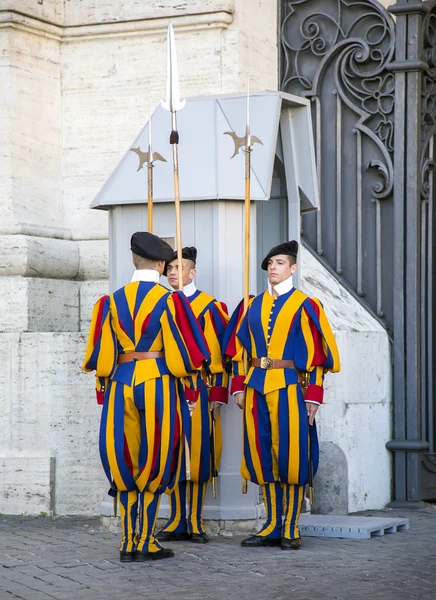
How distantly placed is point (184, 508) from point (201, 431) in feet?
1.48

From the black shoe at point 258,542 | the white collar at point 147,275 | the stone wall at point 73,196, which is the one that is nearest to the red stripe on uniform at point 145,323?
the white collar at point 147,275

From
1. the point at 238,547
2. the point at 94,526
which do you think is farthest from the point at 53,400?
the point at 238,547

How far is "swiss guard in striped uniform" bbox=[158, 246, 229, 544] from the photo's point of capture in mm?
7398

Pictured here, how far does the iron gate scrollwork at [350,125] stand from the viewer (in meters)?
9.21

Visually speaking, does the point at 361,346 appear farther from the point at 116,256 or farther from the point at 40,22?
the point at 40,22

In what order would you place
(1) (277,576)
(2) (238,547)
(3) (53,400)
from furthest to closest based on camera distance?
(3) (53,400) → (2) (238,547) → (1) (277,576)

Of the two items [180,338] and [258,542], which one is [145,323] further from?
[258,542]

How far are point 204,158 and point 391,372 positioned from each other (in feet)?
7.55

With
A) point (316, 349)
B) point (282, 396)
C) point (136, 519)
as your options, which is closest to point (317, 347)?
point (316, 349)

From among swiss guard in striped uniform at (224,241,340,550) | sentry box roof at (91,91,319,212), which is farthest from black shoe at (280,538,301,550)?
sentry box roof at (91,91,319,212)

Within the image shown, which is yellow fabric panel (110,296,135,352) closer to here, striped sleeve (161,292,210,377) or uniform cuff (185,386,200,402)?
striped sleeve (161,292,210,377)

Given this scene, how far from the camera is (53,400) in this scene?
850 centimetres

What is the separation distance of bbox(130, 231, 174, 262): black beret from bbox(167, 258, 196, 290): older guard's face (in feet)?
2.01

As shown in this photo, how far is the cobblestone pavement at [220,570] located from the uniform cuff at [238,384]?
0.85 meters
